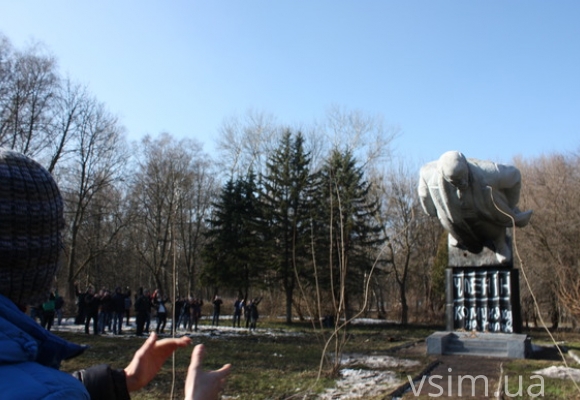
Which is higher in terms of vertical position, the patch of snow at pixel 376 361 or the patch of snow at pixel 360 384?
the patch of snow at pixel 360 384

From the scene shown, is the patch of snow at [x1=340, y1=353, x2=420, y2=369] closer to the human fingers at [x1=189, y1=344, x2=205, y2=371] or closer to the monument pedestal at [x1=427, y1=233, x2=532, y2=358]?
the monument pedestal at [x1=427, y1=233, x2=532, y2=358]

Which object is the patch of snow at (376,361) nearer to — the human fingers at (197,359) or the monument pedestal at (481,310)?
the monument pedestal at (481,310)

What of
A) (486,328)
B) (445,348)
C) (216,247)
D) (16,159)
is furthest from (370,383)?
(216,247)

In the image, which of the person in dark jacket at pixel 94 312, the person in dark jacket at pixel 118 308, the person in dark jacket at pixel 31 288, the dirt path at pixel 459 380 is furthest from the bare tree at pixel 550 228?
the person in dark jacket at pixel 31 288

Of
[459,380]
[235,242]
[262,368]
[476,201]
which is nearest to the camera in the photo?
[459,380]

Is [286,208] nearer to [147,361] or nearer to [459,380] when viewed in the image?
[459,380]

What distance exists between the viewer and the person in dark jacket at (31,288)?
100 cm

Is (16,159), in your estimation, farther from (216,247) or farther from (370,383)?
(216,247)

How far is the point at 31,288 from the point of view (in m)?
1.28

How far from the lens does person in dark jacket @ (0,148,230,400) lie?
1001 mm

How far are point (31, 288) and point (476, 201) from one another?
10.3m

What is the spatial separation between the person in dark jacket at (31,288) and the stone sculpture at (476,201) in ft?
30.3

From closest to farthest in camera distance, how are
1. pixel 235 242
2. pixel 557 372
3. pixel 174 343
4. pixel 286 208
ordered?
pixel 174 343 < pixel 557 372 < pixel 286 208 < pixel 235 242

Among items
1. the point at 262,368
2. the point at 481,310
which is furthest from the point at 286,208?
the point at 262,368
